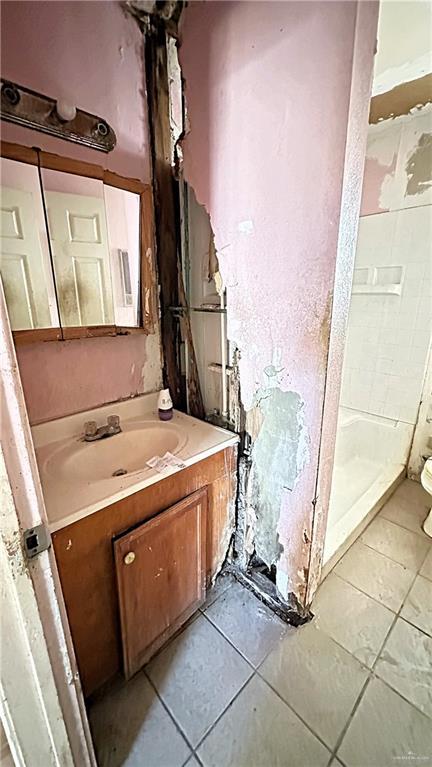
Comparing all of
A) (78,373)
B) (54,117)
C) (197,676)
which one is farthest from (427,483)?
(54,117)

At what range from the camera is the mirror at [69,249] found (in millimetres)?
856

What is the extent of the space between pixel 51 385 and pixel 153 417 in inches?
15.7

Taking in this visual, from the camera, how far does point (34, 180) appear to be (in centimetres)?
87

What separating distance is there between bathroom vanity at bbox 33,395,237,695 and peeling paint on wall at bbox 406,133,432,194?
65.9 inches

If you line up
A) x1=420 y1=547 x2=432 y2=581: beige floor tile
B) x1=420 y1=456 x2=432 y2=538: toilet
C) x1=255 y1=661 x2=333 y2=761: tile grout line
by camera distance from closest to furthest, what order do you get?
x1=255 y1=661 x2=333 y2=761: tile grout line < x1=420 y1=547 x2=432 y2=581: beige floor tile < x1=420 y1=456 x2=432 y2=538: toilet

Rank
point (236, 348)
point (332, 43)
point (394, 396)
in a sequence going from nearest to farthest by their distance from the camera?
point (332, 43) < point (236, 348) < point (394, 396)

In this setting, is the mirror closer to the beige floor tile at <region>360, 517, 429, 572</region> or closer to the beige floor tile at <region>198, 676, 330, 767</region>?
the beige floor tile at <region>198, 676, 330, 767</region>

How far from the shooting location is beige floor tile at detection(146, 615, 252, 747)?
96cm

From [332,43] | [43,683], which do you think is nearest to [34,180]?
[332,43]

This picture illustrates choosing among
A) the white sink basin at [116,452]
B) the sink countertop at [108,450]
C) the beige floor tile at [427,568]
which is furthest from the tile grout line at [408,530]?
the white sink basin at [116,452]

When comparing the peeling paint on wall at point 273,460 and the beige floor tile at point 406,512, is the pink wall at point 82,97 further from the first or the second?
the beige floor tile at point 406,512

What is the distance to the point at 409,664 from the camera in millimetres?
1084

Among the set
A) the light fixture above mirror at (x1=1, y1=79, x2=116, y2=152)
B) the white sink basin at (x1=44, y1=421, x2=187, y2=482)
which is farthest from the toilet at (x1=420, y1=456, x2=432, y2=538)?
the light fixture above mirror at (x1=1, y1=79, x2=116, y2=152)

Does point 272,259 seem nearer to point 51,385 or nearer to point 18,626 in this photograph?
point 51,385
